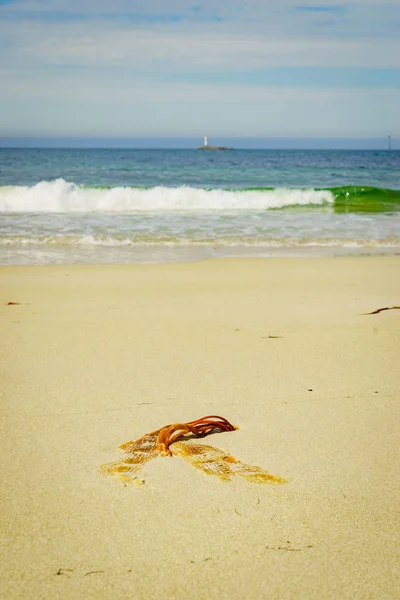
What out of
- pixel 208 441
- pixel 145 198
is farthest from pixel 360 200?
pixel 208 441

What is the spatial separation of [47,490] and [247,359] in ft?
5.88

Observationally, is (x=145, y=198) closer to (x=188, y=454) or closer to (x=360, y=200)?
(x=360, y=200)

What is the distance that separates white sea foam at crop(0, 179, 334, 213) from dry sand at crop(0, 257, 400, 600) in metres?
13.3

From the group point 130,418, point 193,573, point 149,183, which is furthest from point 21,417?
point 149,183

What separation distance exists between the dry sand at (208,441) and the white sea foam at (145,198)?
43.7 ft

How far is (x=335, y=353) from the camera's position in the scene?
4000 millimetres

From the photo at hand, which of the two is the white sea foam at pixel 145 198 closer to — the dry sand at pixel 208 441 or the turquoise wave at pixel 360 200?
the turquoise wave at pixel 360 200

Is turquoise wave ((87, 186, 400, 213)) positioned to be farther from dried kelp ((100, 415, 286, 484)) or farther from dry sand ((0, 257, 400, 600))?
dried kelp ((100, 415, 286, 484))

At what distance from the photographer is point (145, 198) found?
19.8 m

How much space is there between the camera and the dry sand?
1.87m

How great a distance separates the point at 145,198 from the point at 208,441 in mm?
17555

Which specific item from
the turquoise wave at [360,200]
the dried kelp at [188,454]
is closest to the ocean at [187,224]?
the turquoise wave at [360,200]

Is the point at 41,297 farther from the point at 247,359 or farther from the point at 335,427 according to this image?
the point at 335,427

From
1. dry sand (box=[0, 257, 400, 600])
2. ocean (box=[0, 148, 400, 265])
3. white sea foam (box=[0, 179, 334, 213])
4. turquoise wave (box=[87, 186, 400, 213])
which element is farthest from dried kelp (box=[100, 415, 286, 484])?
white sea foam (box=[0, 179, 334, 213])
